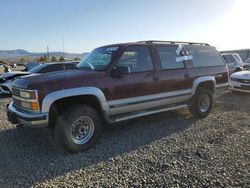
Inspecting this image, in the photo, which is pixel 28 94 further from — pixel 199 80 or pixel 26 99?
pixel 199 80

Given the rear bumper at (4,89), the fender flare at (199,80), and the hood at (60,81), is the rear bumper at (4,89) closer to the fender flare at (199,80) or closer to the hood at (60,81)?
the hood at (60,81)

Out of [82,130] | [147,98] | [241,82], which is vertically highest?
[147,98]

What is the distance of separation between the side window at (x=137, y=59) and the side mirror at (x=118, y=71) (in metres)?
0.20

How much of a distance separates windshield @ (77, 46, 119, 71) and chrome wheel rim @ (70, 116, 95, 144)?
1.11 meters

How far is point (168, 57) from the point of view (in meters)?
6.06

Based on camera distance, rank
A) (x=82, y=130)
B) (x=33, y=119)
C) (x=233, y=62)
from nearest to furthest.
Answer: (x=33, y=119) < (x=82, y=130) < (x=233, y=62)

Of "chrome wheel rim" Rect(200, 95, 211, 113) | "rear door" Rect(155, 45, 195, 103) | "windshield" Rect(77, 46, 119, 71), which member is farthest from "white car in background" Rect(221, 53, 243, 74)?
"windshield" Rect(77, 46, 119, 71)

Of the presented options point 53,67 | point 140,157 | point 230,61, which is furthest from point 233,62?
point 140,157

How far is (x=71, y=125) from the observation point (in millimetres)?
4410

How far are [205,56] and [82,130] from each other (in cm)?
427

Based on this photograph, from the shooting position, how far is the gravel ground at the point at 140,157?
3597 millimetres

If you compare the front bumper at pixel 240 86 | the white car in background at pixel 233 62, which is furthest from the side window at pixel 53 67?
the white car in background at pixel 233 62

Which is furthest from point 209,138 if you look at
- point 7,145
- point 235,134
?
point 7,145

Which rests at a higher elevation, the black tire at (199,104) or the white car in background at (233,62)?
the white car in background at (233,62)
